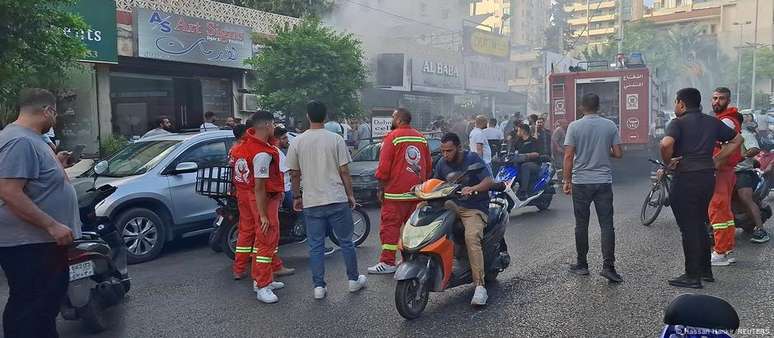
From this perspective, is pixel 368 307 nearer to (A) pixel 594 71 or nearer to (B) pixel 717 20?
(A) pixel 594 71

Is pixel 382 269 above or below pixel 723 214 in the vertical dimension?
below

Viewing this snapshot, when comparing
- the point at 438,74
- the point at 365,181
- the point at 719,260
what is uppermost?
the point at 438,74

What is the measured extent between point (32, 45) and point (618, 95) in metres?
12.6

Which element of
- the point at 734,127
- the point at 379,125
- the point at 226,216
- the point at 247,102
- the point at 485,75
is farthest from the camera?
the point at 485,75

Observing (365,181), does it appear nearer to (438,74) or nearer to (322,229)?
(322,229)

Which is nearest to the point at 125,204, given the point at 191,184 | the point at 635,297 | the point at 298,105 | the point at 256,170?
the point at 191,184

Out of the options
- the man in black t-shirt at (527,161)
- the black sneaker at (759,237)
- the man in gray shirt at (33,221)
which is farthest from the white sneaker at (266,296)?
the man in black t-shirt at (527,161)

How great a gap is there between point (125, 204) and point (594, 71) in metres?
12.3

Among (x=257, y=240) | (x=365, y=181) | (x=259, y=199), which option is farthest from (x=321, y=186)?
(x=365, y=181)

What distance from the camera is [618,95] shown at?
1595 cm

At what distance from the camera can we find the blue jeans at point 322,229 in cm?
538

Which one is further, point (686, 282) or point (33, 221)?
point (686, 282)

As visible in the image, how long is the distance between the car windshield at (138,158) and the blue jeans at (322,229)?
10.1 ft

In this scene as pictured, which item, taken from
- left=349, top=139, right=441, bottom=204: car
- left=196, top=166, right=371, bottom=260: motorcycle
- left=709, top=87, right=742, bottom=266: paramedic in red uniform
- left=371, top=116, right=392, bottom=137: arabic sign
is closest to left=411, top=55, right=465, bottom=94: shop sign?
left=371, top=116, right=392, bottom=137: arabic sign
